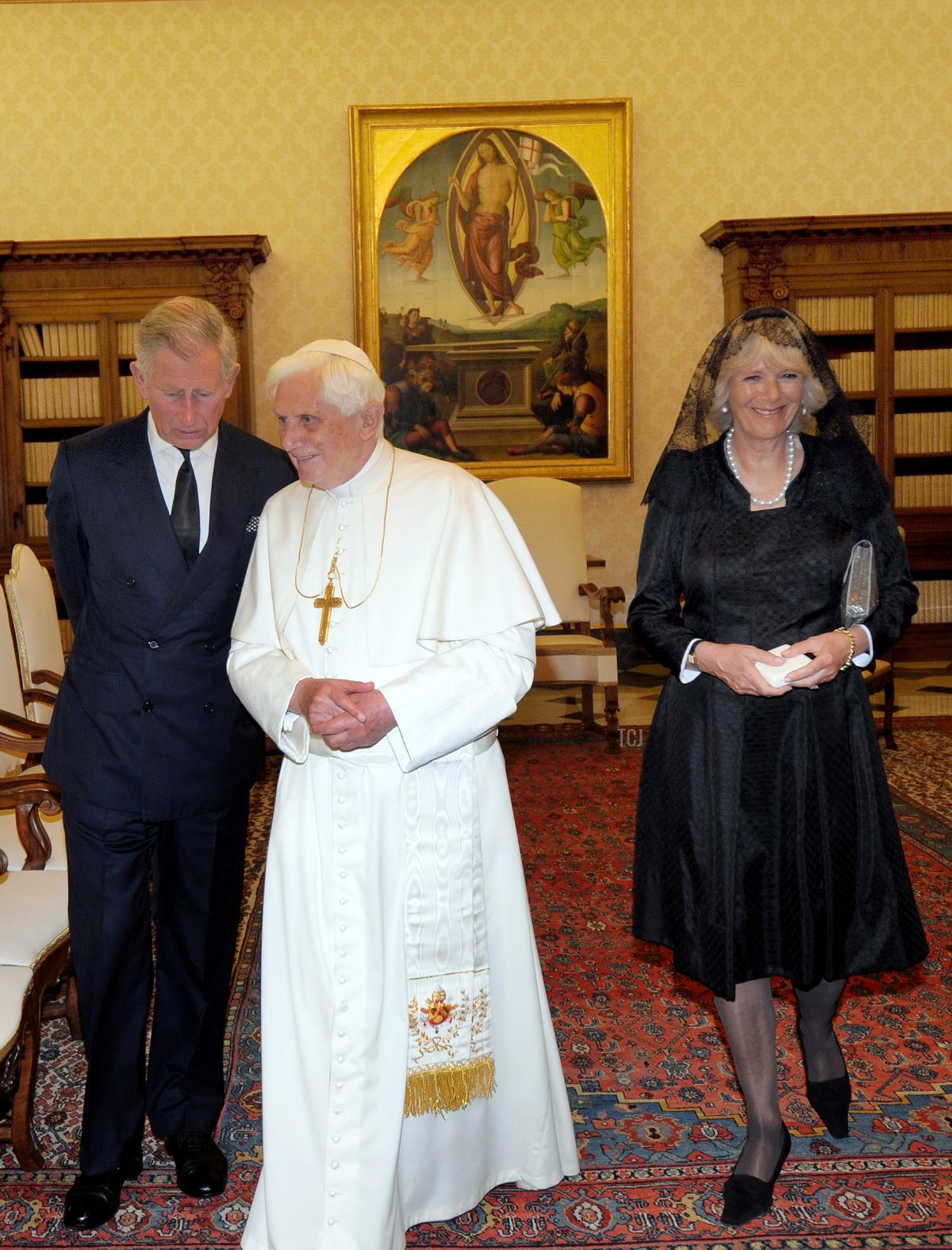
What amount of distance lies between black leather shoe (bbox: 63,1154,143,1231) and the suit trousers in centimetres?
2

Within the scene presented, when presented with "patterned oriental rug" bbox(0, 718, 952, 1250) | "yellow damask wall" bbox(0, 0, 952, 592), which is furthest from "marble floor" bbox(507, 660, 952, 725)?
"patterned oriental rug" bbox(0, 718, 952, 1250)

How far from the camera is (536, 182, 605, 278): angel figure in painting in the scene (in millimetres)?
10148

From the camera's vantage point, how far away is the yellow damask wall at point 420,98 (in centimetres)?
1009

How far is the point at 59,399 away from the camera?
10.0 metres

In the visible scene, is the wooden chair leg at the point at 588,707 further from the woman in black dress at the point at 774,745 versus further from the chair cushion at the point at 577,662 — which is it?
the woman in black dress at the point at 774,745

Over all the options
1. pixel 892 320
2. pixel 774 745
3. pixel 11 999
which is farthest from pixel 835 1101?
pixel 892 320

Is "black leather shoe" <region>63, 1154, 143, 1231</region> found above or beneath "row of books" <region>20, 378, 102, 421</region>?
beneath

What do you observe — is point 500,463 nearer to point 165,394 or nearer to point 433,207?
point 433,207

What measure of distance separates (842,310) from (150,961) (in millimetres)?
8834

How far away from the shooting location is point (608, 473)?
34.0 feet

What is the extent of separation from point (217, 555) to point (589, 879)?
115 inches

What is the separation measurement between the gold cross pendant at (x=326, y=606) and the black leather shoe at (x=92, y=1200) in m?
1.33

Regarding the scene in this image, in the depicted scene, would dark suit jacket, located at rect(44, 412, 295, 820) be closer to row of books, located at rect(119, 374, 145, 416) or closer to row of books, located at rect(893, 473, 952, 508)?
row of books, located at rect(119, 374, 145, 416)

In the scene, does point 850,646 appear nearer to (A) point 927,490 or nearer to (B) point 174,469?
(B) point 174,469
